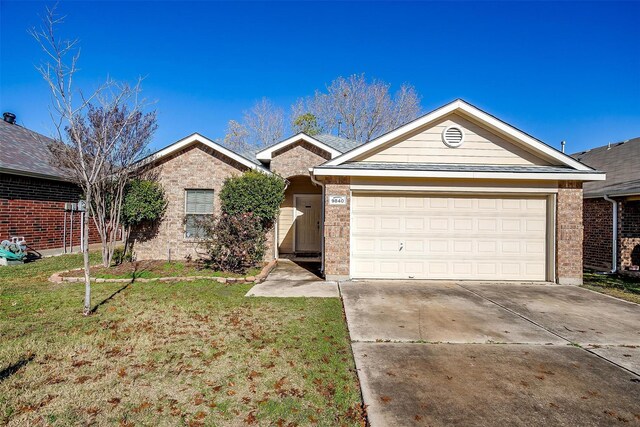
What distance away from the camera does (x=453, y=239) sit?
850 centimetres

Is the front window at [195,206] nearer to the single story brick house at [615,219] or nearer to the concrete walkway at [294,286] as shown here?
the concrete walkway at [294,286]

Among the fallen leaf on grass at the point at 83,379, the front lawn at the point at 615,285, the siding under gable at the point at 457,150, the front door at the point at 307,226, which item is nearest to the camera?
the fallen leaf on grass at the point at 83,379

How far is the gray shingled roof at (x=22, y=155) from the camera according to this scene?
35.6 ft

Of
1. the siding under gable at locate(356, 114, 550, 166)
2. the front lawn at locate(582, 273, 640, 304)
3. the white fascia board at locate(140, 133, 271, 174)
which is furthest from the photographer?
the white fascia board at locate(140, 133, 271, 174)

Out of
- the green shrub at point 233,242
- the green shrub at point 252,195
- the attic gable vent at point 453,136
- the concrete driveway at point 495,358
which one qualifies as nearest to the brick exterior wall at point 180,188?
the green shrub at point 252,195

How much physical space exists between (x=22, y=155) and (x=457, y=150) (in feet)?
50.0

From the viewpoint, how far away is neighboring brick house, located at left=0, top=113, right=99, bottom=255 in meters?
10.7

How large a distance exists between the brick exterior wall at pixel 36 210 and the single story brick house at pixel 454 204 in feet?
34.0

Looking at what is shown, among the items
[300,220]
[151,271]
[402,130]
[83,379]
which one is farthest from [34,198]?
[402,130]

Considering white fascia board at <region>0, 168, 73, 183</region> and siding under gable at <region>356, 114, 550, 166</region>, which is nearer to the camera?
siding under gable at <region>356, 114, 550, 166</region>

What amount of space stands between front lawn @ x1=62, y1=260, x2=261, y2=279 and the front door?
4.43 meters

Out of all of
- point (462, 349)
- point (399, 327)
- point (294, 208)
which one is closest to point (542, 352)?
point (462, 349)

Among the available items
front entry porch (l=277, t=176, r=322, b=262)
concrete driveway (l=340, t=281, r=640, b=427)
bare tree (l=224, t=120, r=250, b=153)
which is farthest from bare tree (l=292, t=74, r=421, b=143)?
concrete driveway (l=340, t=281, r=640, b=427)

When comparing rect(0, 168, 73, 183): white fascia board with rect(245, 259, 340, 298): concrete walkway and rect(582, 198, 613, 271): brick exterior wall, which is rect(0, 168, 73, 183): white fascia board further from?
rect(582, 198, 613, 271): brick exterior wall
